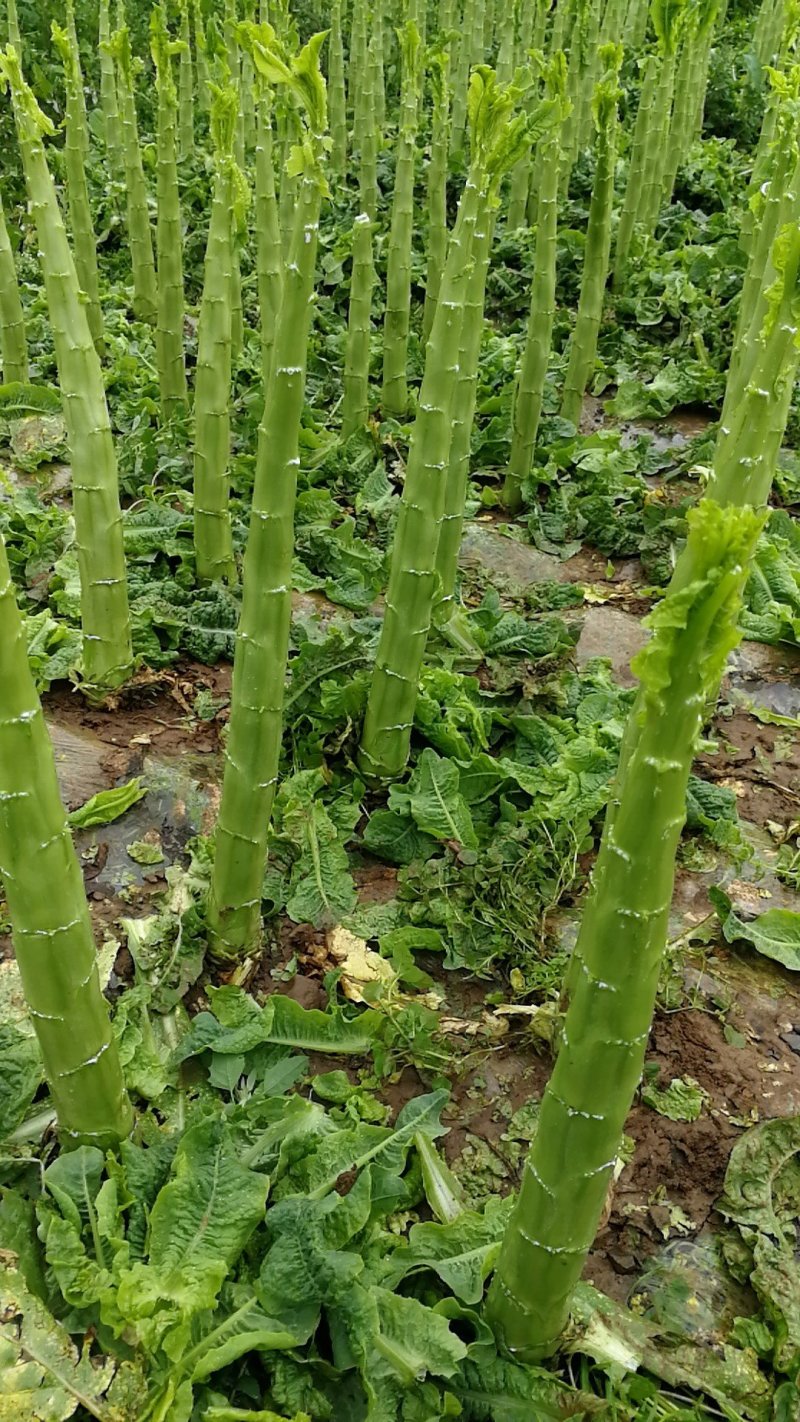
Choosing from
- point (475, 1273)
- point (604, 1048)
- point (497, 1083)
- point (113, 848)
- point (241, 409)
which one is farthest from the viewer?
point (241, 409)

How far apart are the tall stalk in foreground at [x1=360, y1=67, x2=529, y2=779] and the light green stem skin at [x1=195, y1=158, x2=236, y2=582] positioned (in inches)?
47.2

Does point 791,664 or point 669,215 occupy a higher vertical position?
point 669,215

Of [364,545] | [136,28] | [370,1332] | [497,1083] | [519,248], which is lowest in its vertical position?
[497,1083]

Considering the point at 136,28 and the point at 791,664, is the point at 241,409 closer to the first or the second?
the point at 791,664

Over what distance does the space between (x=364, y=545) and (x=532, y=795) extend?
2222 millimetres

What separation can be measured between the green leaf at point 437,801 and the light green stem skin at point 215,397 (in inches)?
77.5

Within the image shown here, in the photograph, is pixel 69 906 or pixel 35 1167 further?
pixel 35 1167

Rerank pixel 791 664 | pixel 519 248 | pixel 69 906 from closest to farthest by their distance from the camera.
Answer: pixel 69 906
pixel 791 664
pixel 519 248

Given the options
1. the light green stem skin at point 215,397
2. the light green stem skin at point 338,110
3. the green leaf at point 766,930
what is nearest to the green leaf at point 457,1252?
the green leaf at point 766,930

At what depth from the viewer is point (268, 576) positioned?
3197 millimetres

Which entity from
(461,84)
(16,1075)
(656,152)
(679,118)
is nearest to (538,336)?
(656,152)

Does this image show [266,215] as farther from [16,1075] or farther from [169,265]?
[16,1075]

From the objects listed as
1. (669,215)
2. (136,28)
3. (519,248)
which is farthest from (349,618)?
(136,28)

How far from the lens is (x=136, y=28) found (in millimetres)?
14195
